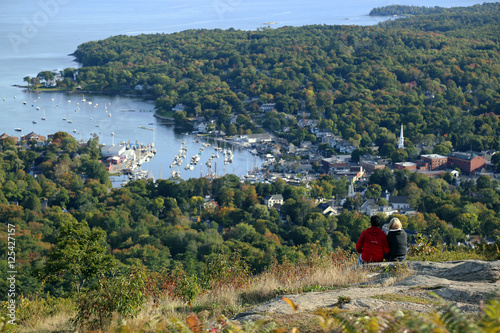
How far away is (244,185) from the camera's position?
1542 centimetres

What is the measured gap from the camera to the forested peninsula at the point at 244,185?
342 cm

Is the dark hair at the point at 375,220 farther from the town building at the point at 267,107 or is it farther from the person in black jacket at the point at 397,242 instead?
the town building at the point at 267,107

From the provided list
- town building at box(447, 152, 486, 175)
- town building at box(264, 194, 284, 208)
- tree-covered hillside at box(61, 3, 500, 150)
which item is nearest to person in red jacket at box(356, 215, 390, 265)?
town building at box(264, 194, 284, 208)

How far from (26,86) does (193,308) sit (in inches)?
1210

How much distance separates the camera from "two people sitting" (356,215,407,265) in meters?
3.27

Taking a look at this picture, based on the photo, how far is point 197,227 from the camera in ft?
39.2

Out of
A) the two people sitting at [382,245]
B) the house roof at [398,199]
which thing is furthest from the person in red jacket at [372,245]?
the house roof at [398,199]

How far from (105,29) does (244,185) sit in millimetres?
35768

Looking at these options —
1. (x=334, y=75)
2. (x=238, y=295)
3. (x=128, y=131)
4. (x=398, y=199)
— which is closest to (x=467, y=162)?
(x=398, y=199)

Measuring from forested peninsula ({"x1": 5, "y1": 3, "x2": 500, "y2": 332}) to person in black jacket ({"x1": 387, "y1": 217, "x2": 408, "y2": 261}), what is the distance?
0.33 meters

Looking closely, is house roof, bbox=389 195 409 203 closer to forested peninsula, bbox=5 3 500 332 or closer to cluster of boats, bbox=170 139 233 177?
forested peninsula, bbox=5 3 500 332

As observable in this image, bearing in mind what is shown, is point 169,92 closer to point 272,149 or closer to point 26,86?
point 26,86

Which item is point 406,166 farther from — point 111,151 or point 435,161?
point 111,151

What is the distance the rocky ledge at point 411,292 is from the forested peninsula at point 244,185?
21 cm
